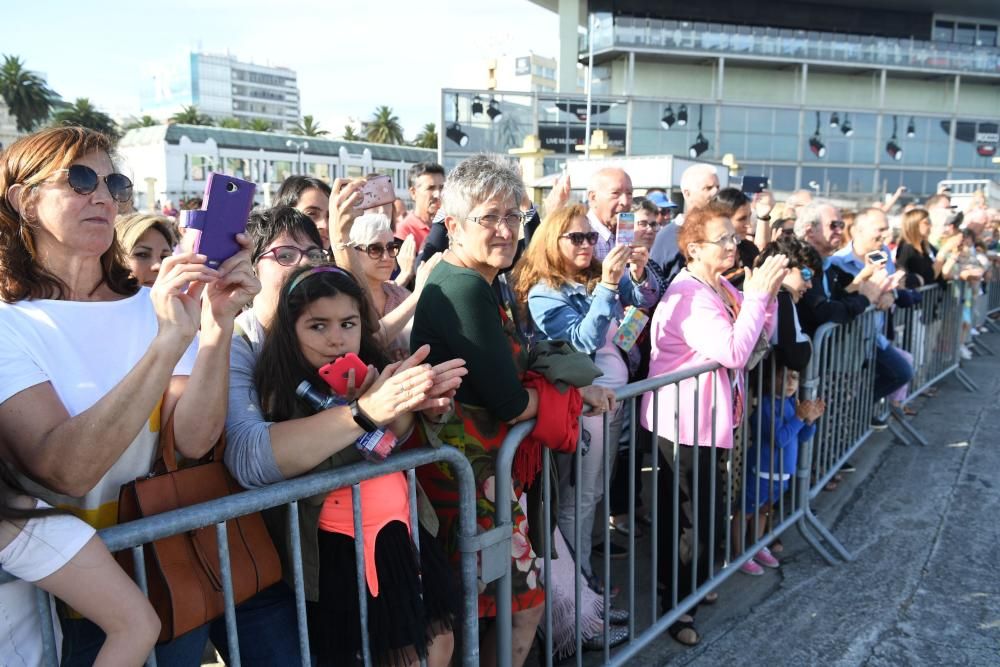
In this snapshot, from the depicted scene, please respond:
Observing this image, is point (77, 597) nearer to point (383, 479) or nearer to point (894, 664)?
point (383, 479)

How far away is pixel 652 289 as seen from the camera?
4.14m

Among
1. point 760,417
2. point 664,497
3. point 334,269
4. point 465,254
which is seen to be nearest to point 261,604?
point 334,269

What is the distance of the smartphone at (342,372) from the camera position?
6.75ft

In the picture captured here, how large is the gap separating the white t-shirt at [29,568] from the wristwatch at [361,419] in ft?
2.14

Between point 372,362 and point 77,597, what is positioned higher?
point 372,362

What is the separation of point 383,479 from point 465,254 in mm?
848

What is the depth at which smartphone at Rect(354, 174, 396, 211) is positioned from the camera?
3461 millimetres

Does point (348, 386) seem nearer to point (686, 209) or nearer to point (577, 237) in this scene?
point (577, 237)

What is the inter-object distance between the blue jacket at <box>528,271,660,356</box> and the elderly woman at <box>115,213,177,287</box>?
65.4 inches

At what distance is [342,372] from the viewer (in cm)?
207

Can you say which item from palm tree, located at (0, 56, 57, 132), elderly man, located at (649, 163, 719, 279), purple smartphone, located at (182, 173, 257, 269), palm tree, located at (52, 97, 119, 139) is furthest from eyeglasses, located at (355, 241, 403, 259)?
palm tree, located at (0, 56, 57, 132)

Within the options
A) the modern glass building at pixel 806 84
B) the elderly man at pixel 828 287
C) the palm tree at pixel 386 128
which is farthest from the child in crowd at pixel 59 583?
the palm tree at pixel 386 128

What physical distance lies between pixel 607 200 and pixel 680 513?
1874mm

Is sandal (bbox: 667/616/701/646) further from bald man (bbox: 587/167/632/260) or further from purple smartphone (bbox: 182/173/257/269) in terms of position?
purple smartphone (bbox: 182/173/257/269)
